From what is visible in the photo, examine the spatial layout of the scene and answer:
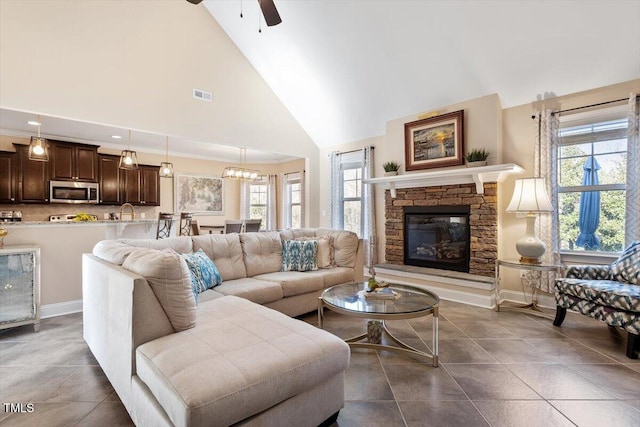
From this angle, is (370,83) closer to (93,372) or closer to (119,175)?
(93,372)

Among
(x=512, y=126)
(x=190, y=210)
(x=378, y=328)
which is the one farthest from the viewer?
(x=190, y=210)

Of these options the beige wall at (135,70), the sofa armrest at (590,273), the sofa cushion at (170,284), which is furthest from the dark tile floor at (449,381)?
the beige wall at (135,70)

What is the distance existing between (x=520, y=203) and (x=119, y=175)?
703 cm

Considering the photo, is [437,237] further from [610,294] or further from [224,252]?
[224,252]

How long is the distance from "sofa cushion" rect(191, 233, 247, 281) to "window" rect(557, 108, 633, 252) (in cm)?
401

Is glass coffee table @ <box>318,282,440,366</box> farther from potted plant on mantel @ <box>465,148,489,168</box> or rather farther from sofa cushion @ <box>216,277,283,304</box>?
potted plant on mantel @ <box>465,148,489,168</box>

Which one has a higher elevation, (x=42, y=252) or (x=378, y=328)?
(x=42, y=252)

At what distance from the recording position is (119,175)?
6184 mm

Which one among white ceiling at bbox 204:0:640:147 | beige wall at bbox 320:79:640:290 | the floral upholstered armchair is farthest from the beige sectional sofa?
white ceiling at bbox 204:0:640:147

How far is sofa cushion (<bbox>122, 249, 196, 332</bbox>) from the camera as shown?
168 centimetres

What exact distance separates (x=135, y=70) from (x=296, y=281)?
3565 mm

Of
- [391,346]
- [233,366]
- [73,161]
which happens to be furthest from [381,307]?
[73,161]

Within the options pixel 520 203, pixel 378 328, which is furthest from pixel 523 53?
pixel 378 328

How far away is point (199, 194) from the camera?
24.7 ft
